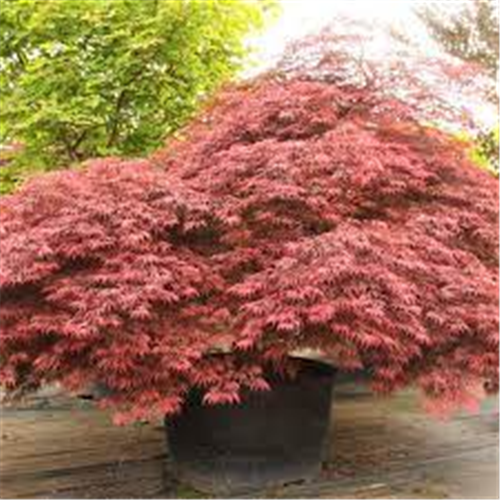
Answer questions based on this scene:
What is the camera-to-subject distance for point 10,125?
767cm

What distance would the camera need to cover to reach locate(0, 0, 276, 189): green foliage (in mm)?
7367

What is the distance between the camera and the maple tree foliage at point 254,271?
14.4 feet

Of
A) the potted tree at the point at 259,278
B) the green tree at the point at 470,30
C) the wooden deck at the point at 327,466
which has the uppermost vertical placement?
the green tree at the point at 470,30

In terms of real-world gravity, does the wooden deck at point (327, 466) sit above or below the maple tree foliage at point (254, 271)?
below

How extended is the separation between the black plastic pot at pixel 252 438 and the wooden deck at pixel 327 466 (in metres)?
0.11

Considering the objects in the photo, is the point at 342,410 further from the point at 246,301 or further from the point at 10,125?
the point at 10,125

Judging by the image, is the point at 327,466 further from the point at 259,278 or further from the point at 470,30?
the point at 470,30

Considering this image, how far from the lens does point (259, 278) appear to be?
4.57 metres

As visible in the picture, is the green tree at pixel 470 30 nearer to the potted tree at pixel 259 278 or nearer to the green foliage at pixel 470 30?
the green foliage at pixel 470 30

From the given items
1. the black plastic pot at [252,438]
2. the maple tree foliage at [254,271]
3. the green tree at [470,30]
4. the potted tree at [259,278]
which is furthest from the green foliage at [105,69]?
the green tree at [470,30]

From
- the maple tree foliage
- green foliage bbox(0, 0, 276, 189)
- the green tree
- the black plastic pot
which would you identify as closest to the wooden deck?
the black plastic pot

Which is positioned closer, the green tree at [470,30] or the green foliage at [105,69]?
the green foliage at [105,69]

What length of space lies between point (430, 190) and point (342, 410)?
2658 mm

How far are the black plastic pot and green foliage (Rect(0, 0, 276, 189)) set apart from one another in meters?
3.10
